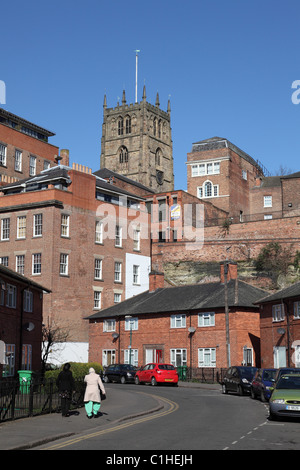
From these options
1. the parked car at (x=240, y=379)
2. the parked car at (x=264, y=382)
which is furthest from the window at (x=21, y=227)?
the parked car at (x=264, y=382)

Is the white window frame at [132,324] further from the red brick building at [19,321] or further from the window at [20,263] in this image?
the red brick building at [19,321]

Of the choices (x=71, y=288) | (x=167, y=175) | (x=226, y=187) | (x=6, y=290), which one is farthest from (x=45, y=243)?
(x=167, y=175)

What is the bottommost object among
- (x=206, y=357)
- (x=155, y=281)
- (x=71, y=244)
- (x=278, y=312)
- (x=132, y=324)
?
(x=206, y=357)

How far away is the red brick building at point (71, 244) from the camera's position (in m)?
55.7

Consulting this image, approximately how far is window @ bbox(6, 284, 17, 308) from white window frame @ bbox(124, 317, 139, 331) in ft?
66.0

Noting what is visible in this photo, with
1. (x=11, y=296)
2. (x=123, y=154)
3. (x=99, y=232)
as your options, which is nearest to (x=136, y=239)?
(x=99, y=232)

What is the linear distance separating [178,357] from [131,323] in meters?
5.79

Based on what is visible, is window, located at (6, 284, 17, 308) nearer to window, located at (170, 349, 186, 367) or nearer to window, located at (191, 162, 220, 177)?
window, located at (170, 349, 186, 367)

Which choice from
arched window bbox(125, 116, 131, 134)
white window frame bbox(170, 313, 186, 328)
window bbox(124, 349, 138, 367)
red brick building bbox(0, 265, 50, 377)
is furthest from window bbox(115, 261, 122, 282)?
arched window bbox(125, 116, 131, 134)

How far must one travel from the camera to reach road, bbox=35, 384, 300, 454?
12930 millimetres

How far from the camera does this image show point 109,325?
5553 cm

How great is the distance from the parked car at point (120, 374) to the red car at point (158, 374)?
1710 mm

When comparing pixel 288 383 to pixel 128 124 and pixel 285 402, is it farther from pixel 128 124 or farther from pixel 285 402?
pixel 128 124

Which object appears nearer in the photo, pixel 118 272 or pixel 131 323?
pixel 131 323
